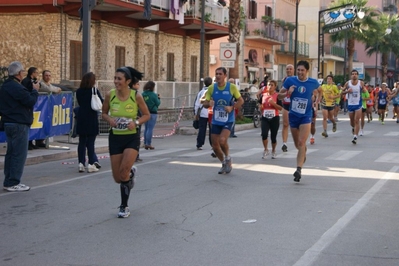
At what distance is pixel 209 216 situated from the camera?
928 cm

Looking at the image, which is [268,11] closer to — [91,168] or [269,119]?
[269,119]

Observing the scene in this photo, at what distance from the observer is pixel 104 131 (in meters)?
23.2

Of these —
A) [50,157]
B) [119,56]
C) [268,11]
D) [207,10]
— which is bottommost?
[50,157]

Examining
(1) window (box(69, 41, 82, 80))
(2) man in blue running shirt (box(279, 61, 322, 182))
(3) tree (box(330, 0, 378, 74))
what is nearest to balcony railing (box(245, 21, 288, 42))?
(3) tree (box(330, 0, 378, 74))

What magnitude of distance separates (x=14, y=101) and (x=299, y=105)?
473 centimetres

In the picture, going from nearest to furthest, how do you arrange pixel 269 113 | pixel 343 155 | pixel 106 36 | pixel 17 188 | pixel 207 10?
1. pixel 17 188
2. pixel 269 113
3. pixel 343 155
4. pixel 106 36
5. pixel 207 10

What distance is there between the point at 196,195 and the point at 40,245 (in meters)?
3.72

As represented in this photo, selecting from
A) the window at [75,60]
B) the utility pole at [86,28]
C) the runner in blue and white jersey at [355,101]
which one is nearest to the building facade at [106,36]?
the window at [75,60]

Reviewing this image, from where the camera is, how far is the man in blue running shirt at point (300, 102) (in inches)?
504

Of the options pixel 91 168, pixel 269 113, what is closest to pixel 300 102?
pixel 269 113

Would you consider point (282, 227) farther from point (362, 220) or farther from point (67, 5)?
point (67, 5)

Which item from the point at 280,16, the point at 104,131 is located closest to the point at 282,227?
the point at 104,131

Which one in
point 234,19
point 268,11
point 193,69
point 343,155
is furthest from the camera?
point 268,11

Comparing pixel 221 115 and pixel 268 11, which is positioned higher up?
pixel 268 11
